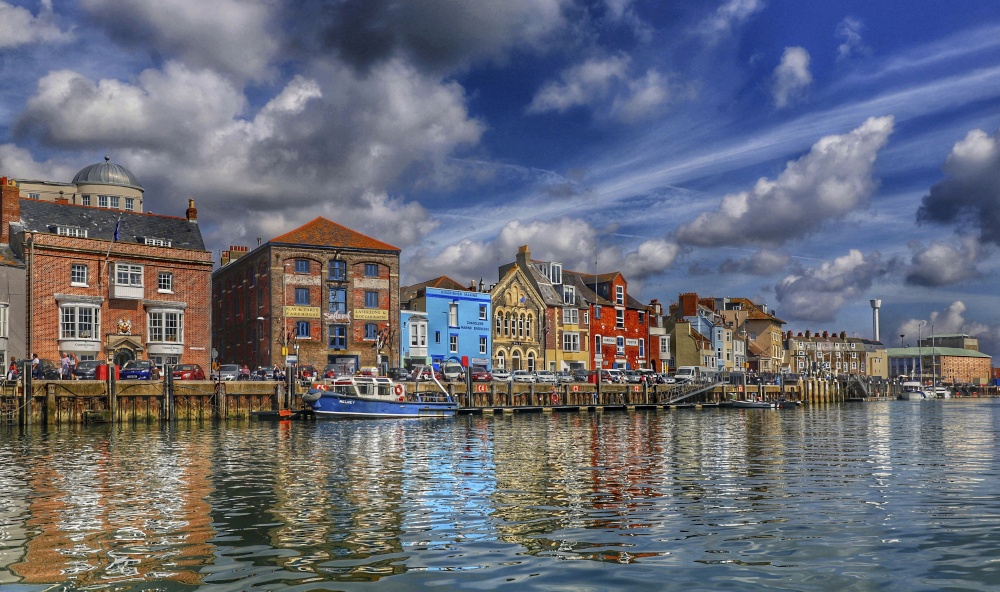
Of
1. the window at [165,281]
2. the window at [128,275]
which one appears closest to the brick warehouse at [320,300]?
the window at [165,281]

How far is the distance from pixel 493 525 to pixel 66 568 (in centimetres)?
688

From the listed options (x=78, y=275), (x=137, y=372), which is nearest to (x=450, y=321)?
(x=78, y=275)

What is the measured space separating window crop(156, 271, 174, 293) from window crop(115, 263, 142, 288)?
1.72 m

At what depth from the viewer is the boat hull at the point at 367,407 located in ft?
176

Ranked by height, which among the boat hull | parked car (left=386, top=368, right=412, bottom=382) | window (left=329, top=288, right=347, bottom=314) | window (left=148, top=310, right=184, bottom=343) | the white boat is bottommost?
the white boat

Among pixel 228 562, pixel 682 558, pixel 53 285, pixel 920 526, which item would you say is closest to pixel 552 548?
pixel 682 558

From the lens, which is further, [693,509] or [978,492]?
[978,492]

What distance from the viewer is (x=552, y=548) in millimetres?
13680

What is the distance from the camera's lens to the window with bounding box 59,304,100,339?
60344 mm

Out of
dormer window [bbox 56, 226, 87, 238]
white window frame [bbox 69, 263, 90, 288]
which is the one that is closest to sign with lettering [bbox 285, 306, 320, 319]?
white window frame [bbox 69, 263, 90, 288]

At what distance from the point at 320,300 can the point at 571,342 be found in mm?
31159

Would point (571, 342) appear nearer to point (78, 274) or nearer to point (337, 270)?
point (337, 270)

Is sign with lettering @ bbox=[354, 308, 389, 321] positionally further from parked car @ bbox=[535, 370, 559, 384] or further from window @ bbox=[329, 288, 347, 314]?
parked car @ bbox=[535, 370, 559, 384]

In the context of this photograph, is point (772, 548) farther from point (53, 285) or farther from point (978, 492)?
point (53, 285)
